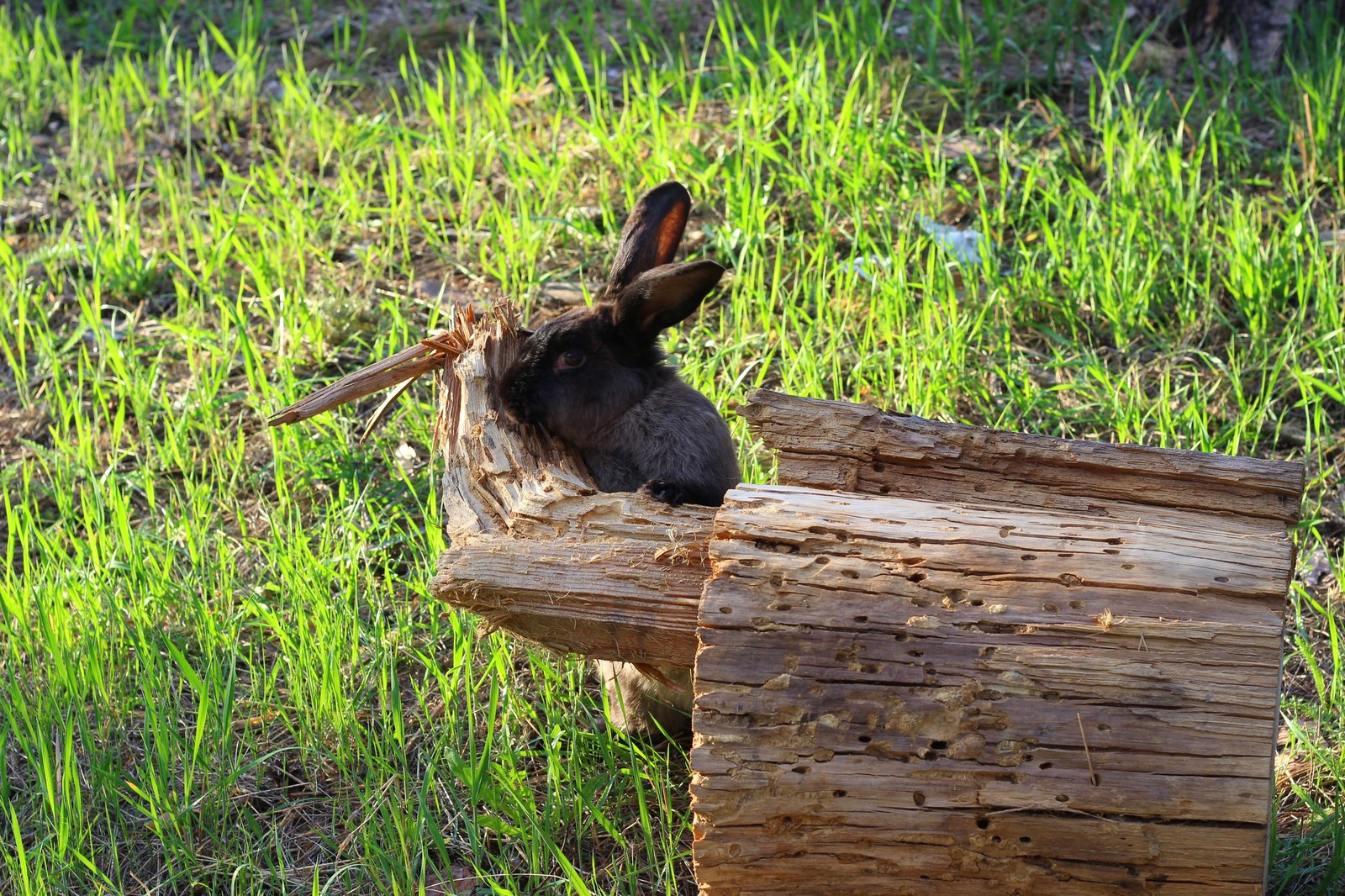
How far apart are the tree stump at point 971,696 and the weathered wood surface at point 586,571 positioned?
0.05ft

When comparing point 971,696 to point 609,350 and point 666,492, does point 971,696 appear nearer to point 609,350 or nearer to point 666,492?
point 666,492

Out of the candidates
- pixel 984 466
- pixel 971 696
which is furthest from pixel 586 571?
pixel 984 466

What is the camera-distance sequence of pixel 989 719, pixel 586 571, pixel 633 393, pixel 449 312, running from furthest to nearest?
pixel 449 312
pixel 633 393
pixel 586 571
pixel 989 719

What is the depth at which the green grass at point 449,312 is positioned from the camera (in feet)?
10.7

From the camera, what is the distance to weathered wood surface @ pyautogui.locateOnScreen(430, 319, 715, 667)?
2.78 meters

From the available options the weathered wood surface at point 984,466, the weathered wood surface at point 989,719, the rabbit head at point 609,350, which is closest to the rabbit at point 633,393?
the rabbit head at point 609,350

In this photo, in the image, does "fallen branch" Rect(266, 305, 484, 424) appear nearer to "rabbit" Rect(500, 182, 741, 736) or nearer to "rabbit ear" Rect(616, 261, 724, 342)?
"rabbit" Rect(500, 182, 741, 736)

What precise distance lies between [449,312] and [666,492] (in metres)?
2.27

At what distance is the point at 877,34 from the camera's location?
20.3 feet

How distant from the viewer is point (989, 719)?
7.98 feet

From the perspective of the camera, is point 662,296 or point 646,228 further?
point 646,228

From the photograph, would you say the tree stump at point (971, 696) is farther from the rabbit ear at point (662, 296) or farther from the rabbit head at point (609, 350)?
the rabbit head at point (609, 350)

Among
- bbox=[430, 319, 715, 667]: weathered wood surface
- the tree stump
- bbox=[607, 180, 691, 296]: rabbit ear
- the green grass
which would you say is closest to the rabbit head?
bbox=[607, 180, 691, 296]: rabbit ear

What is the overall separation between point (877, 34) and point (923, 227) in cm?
144
